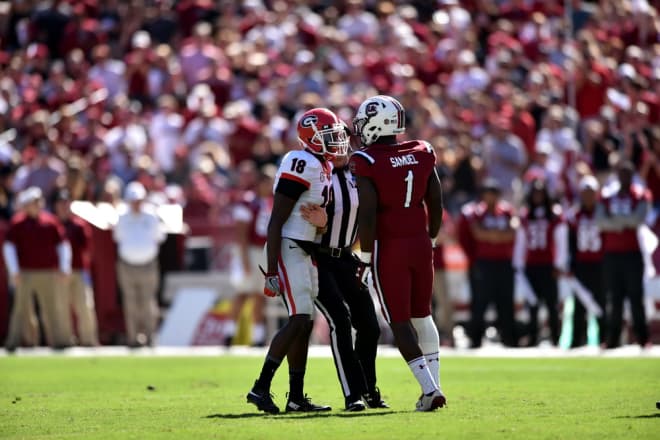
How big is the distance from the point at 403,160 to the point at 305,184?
0.73 m

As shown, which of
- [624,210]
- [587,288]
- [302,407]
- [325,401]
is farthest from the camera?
[587,288]

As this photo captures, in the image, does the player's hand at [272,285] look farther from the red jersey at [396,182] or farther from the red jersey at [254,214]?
the red jersey at [254,214]

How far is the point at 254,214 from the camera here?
67.3 feet

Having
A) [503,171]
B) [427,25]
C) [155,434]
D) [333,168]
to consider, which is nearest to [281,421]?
[155,434]

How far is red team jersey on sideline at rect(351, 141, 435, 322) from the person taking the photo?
10031 millimetres

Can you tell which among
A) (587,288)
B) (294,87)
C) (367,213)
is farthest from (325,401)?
(294,87)

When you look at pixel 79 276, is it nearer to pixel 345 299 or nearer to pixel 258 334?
pixel 258 334

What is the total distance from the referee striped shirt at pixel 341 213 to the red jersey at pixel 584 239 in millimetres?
9092

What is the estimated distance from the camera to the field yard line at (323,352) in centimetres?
1788

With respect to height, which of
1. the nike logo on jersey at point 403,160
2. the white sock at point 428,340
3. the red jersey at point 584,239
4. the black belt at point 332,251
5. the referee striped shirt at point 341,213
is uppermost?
the nike logo on jersey at point 403,160

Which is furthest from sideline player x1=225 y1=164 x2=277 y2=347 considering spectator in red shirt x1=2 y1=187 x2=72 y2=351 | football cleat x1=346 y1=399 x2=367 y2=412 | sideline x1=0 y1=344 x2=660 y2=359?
football cleat x1=346 y1=399 x2=367 y2=412

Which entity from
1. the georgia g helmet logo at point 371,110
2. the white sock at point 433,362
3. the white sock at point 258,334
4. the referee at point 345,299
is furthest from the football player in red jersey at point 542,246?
the georgia g helmet logo at point 371,110

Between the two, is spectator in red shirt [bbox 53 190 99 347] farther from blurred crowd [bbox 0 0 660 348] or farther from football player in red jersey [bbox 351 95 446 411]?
football player in red jersey [bbox 351 95 446 411]

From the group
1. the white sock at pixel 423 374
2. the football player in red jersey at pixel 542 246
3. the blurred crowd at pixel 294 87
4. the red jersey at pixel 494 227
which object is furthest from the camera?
the blurred crowd at pixel 294 87
